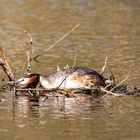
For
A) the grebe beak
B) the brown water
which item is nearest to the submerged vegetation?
the grebe beak

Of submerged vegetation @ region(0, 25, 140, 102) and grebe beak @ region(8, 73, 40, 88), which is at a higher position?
grebe beak @ region(8, 73, 40, 88)

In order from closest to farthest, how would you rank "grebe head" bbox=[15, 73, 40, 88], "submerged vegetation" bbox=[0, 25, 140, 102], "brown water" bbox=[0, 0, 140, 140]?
"brown water" bbox=[0, 0, 140, 140] < "submerged vegetation" bbox=[0, 25, 140, 102] < "grebe head" bbox=[15, 73, 40, 88]

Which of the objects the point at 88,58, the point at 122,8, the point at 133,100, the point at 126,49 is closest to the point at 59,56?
the point at 88,58

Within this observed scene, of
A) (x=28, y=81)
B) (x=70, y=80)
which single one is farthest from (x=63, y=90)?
(x=28, y=81)

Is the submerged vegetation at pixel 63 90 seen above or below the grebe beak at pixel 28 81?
below

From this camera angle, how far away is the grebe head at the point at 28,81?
12.2m

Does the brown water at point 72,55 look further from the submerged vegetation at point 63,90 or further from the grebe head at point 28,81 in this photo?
the grebe head at point 28,81

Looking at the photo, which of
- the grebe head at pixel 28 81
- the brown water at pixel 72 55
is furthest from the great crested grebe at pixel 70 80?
the brown water at pixel 72 55

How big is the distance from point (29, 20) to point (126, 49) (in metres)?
5.29

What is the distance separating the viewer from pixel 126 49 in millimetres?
16953

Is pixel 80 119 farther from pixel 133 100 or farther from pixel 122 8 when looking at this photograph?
pixel 122 8

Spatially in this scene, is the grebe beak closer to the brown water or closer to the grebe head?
the grebe head

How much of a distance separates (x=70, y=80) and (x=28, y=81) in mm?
672

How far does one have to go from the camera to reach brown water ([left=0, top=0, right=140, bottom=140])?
32.0 feet
